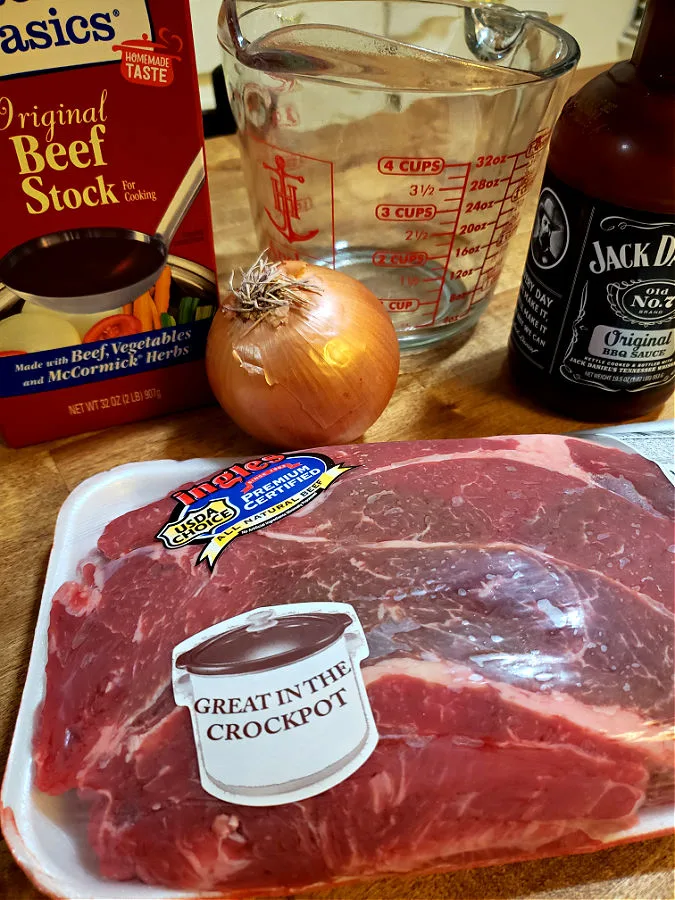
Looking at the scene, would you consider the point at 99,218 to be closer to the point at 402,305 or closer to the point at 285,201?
the point at 285,201

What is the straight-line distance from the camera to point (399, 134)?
1.03 metres

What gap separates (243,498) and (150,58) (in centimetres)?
46

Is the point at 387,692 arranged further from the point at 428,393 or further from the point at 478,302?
the point at 478,302

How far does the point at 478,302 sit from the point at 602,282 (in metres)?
0.31

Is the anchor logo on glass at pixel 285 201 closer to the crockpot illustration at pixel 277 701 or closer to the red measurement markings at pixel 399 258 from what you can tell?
the red measurement markings at pixel 399 258

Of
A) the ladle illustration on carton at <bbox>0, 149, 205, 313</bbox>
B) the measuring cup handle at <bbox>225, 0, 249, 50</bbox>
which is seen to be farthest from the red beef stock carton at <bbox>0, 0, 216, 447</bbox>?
the measuring cup handle at <bbox>225, 0, 249, 50</bbox>

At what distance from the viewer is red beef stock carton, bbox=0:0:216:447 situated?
71 cm

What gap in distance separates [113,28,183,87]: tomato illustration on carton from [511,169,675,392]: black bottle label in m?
0.45

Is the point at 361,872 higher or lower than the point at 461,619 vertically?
lower

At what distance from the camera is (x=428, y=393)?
3.52 ft

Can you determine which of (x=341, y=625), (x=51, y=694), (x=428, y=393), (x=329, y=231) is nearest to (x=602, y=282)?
(x=428, y=393)

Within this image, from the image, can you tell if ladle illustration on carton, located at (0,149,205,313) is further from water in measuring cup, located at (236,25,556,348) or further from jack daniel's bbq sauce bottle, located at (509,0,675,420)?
jack daniel's bbq sauce bottle, located at (509,0,675,420)

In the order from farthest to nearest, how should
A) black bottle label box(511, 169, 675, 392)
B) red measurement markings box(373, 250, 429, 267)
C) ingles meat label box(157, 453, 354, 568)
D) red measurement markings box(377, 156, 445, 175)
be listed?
red measurement markings box(373, 250, 429, 267) → red measurement markings box(377, 156, 445, 175) → black bottle label box(511, 169, 675, 392) → ingles meat label box(157, 453, 354, 568)

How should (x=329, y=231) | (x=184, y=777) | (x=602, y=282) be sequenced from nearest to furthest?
(x=184, y=777) → (x=602, y=282) → (x=329, y=231)
